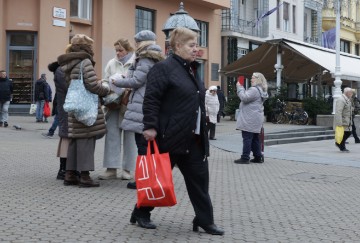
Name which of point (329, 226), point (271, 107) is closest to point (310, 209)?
point (329, 226)

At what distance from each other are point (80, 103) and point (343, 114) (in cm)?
941

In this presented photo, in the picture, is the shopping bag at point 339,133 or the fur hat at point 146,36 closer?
the fur hat at point 146,36

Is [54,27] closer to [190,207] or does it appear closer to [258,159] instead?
[258,159]

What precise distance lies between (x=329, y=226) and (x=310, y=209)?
0.94m

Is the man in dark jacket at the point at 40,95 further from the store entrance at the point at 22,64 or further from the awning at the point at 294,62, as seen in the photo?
the awning at the point at 294,62

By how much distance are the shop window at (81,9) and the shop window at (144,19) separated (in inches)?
124

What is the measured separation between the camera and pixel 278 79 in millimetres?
28312

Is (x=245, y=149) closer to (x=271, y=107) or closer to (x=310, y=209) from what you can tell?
(x=310, y=209)

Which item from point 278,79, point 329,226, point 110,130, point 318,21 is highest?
point 318,21

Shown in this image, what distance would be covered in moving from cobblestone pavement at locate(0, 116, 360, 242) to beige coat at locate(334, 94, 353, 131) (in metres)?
4.24

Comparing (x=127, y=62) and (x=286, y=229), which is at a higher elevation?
(x=127, y=62)

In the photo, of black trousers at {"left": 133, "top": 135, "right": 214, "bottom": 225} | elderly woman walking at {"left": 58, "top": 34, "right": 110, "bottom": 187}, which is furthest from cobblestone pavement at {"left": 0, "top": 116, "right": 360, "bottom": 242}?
elderly woman walking at {"left": 58, "top": 34, "right": 110, "bottom": 187}

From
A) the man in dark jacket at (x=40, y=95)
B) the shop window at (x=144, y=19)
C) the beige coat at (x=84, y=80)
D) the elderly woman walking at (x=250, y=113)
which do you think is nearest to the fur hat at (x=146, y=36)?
the beige coat at (x=84, y=80)

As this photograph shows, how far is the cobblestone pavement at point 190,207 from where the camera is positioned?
217 inches
